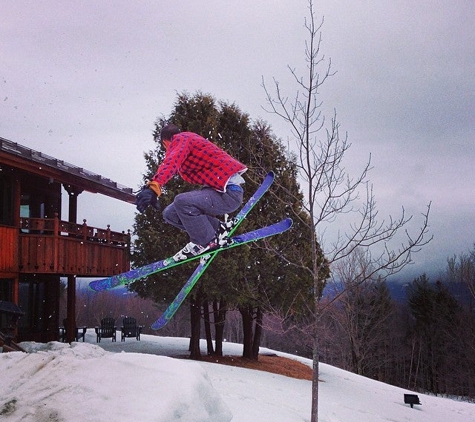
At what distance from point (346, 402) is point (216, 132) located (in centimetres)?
Result: 732

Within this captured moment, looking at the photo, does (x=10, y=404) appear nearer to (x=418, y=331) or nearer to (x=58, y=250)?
(x=58, y=250)

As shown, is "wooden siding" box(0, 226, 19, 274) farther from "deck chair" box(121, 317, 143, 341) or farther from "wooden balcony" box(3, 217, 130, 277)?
"deck chair" box(121, 317, 143, 341)

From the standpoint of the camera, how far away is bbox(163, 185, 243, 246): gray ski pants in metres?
4.94

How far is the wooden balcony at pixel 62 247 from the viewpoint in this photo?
11086 mm

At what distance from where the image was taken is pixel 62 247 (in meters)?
11.3

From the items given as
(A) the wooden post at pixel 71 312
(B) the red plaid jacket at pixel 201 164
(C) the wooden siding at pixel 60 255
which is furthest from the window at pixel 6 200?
Answer: (B) the red plaid jacket at pixel 201 164

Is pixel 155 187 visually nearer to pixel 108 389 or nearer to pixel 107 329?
pixel 108 389

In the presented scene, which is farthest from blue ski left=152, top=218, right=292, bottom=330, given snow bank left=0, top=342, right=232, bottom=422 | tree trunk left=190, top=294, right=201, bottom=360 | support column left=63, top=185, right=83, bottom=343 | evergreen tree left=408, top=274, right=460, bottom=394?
evergreen tree left=408, top=274, right=460, bottom=394

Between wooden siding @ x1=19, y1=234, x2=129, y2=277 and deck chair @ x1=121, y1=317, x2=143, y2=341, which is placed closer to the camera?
wooden siding @ x1=19, y1=234, x2=129, y2=277

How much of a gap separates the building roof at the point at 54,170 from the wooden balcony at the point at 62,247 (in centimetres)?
91

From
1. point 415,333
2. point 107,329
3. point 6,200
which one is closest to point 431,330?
point 415,333

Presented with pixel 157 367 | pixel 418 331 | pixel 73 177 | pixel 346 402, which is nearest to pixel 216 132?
pixel 73 177

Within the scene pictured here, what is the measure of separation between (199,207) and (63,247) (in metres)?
7.34

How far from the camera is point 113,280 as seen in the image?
17.9 ft
